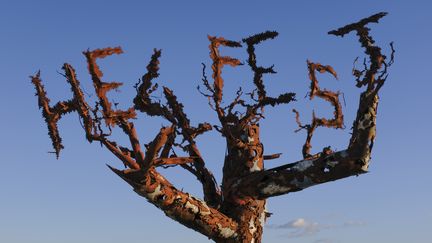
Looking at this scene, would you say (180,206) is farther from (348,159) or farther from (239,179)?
(348,159)

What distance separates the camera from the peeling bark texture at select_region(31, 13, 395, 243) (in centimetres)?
954

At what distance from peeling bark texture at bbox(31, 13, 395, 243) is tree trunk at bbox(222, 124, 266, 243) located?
0.06 ft

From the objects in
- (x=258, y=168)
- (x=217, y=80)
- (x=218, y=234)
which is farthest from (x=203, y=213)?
(x=217, y=80)

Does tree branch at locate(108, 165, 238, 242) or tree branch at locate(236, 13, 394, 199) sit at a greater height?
tree branch at locate(236, 13, 394, 199)

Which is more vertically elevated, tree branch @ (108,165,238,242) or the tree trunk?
the tree trunk

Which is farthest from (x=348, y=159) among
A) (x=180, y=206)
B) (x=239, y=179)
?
(x=180, y=206)

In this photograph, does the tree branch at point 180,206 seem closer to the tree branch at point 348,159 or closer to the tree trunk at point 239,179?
the tree trunk at point 239,179

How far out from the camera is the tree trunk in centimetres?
1114

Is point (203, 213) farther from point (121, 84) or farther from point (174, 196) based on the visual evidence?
point (121, 84)

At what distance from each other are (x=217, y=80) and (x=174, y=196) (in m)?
2.54

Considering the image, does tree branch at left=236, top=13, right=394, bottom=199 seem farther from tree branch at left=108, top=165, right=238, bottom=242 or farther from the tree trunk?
tree branch at left=108, top=165, right=238, bottom=242

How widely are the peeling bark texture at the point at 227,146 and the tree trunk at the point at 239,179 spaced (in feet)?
0.06

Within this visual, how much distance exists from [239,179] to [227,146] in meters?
0.83

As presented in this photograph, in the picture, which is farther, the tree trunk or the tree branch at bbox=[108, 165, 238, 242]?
the tree trunk
